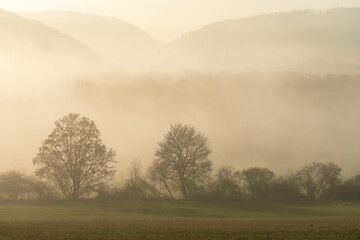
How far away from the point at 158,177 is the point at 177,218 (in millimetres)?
20440

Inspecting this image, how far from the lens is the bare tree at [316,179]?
67750 millimetres

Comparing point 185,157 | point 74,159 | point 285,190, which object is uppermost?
point 185,157

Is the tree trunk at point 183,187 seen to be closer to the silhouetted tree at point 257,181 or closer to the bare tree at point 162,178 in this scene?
the bare tree at point 162,178

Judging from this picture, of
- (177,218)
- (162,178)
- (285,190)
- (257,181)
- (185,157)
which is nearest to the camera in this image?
(177,218)

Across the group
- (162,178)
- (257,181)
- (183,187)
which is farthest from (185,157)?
(257,181)

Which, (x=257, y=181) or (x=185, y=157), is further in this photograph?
(x=185, y=157)

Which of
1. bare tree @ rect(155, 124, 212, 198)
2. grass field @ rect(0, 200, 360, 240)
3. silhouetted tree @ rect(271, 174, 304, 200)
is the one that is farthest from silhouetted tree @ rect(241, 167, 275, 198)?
bare tree @ rect(155, 124, 212, 198)

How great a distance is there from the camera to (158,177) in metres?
67.3

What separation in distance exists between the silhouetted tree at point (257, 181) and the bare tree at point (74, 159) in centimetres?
2187

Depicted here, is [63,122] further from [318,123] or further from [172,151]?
[318,123]

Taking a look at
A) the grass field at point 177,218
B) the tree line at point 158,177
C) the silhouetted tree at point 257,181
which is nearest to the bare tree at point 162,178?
the tree line at point 158,177

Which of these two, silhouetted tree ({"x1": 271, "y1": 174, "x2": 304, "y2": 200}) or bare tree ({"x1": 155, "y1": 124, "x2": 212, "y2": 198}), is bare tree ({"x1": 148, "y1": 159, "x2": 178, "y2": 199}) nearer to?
bare tree ({"x1": 155, "y1": 124, "x2": 212, "y2": 198})

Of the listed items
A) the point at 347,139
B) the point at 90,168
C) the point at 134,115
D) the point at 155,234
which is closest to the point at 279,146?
the point at 347,139

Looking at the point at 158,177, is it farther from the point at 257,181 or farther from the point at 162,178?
the point at 257,181
